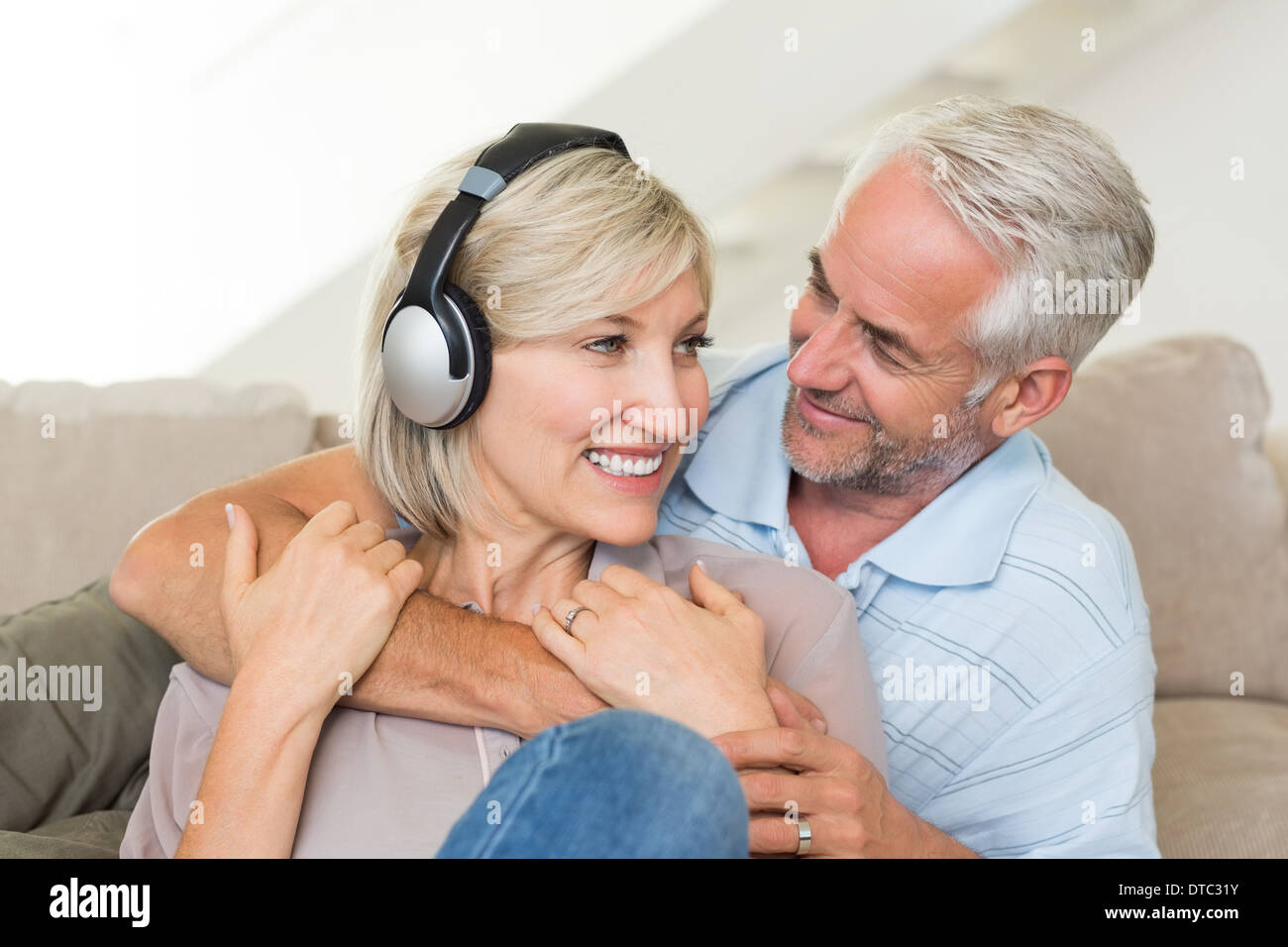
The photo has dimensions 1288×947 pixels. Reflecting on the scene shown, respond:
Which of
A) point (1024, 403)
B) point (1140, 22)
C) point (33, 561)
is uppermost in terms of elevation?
point (1140, 22)

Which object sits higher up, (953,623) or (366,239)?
(366,239)

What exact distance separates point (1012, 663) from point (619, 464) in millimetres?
550

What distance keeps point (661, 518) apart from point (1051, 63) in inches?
116

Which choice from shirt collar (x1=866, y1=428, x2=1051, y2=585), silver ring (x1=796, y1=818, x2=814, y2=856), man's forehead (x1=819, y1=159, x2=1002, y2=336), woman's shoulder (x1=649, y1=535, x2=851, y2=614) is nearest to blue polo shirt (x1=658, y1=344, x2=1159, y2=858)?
shirt collar (x1=866, y1=428, x2=1051, y2=585)

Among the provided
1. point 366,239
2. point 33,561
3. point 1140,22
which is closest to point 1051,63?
point 1140,22

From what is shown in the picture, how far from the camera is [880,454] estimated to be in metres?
1.61

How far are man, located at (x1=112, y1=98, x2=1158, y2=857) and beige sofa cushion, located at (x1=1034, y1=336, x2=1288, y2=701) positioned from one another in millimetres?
460

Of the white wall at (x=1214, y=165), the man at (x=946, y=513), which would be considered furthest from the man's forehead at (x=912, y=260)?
the white wall at (x=1214, y=165)

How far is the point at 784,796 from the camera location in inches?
45.6

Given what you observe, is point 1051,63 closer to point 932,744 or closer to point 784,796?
point 932,744

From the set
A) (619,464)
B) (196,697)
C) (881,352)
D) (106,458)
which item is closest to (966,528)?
(881,352)

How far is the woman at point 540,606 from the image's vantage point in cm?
122

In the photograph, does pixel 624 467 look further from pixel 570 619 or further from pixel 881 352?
pixel 881 352

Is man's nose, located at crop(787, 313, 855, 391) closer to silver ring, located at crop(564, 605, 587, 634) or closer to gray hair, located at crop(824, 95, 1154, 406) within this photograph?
gray hair, located at crop(824, 95, 1154, 406)
